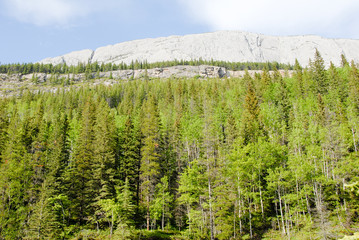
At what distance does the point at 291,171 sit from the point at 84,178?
34.1 m

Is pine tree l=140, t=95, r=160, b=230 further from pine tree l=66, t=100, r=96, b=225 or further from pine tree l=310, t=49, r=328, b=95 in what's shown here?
pine tree l=310, t=49, r=328, b=95

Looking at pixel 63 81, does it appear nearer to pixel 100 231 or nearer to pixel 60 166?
pixel 60 166

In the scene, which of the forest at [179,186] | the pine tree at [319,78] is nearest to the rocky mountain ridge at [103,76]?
the pine tree at [319,78]

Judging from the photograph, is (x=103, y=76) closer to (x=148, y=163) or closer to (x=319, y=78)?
(x=319, y=78)

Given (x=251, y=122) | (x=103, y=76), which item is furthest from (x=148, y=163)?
(x=103, y=76)

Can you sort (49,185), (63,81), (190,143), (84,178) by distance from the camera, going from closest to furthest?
(49,185) < (84,178) < (190,143) < (63,81)

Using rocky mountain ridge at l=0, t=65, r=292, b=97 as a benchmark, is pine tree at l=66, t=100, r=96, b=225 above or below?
below

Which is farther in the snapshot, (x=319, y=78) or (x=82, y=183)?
(x=319, y=78)

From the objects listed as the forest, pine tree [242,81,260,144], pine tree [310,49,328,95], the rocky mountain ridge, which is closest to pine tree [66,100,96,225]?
the forest

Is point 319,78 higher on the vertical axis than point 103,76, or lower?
lower

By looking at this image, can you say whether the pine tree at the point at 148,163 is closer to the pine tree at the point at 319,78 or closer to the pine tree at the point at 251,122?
the pine tree at the point at 251,122

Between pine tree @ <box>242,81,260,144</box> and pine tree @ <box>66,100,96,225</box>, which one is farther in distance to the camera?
pine tree @ <box>242,81,260,144</box>

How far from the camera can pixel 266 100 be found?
73500 millimetres

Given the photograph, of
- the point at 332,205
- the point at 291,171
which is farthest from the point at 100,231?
the point at 332,205
